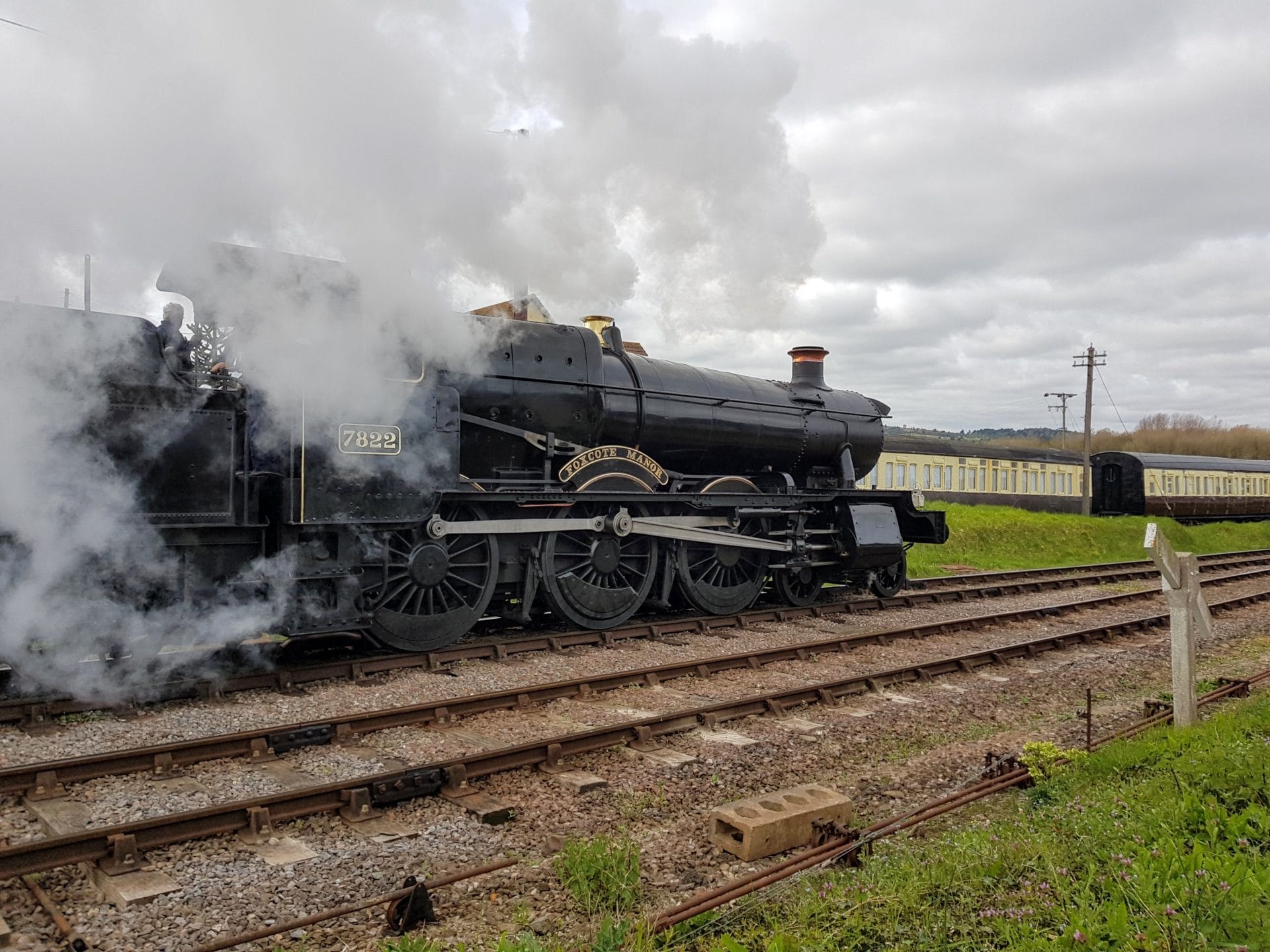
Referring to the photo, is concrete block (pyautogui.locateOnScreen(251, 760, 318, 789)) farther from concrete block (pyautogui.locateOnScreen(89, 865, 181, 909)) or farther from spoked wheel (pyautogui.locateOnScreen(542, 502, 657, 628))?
spoked wheel (pyautogui.locateOnScreen(542, 502, 657, 628))

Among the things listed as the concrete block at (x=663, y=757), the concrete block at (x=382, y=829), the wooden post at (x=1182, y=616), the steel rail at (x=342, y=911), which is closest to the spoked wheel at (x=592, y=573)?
the concrete block at (x=663, y=757)

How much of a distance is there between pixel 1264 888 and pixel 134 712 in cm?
657

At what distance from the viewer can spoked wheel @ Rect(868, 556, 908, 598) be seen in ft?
44.7

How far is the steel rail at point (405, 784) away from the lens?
13.3 ft

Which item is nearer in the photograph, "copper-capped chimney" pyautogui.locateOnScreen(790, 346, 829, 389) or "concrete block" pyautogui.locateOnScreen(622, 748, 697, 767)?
"concrete block" pyautogui.locateOnScreen(622, 748, 697, 767)

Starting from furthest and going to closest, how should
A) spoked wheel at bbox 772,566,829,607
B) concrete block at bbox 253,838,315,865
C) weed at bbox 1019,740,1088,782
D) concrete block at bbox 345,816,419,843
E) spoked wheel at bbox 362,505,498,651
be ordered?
1. spoked wheel at bbox 772,566,829,607
2. spoked wheel at bbox 362,505,498,651
3. weed at bbox 1019,740,1088,782
4. concrete block at bbox 345,816,419,843
5. concrete block at bbox 253,838,315,865

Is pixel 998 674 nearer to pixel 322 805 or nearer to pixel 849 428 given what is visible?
pixel 849 428

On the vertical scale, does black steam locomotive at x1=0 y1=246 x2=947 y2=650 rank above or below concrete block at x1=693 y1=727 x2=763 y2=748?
above

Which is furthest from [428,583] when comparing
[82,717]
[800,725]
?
[800,725]

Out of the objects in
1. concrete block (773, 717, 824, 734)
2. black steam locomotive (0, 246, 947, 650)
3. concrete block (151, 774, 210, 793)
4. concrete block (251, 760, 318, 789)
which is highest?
black steam locomotive (0, 246, 947, 650)

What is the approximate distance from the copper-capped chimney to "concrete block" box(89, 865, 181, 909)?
10.7m

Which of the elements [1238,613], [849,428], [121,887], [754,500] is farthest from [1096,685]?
[121,887]

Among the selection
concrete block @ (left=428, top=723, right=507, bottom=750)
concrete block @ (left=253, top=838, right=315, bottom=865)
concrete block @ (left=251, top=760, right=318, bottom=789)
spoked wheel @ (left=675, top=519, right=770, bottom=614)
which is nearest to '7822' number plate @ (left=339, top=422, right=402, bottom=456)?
concrete block @ (left=428, top=723, right=507, bottom=750)

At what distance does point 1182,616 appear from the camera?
21.6ft
